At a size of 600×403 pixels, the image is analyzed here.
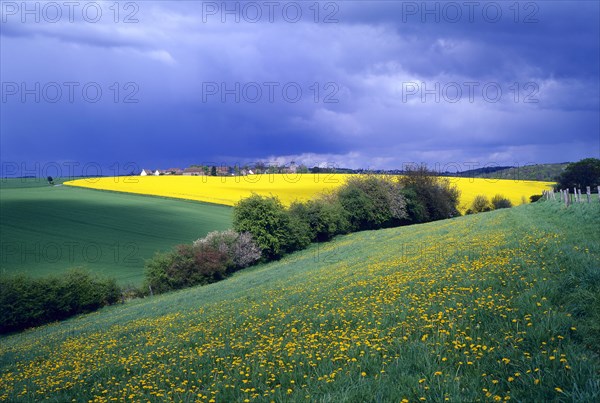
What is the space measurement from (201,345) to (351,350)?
4564 millimetres

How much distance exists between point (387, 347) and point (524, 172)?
148 metres

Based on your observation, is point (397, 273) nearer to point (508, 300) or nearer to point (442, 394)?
point (508, 300)

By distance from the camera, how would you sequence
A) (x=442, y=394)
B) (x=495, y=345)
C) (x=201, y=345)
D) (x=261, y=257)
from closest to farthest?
(x=442, y=394)
(x=495, y=345)
(x=201, y=345)
(x=261, y=257)

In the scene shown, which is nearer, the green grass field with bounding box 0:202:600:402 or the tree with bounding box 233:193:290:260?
the green grass field with bounding box 0:202:600:402

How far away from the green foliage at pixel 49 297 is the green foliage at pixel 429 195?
5224cm

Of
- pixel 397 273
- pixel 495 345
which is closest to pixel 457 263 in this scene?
pixel 397 273

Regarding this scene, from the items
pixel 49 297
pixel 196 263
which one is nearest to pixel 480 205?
pixel 196 263

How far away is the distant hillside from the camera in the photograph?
132m

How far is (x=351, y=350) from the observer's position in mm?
8359

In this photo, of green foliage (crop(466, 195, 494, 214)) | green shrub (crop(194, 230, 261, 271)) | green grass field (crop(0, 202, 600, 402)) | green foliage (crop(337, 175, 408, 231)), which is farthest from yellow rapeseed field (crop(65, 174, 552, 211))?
green grass field (crop(0, 202, 600, 402))

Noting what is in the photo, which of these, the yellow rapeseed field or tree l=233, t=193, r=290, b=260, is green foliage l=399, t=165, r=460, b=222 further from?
tree l=233, t=193, r=290, b=260

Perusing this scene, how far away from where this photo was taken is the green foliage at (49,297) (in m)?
36.5

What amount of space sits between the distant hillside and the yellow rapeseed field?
1835 centimetres

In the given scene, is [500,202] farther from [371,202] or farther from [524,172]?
[524,172]
